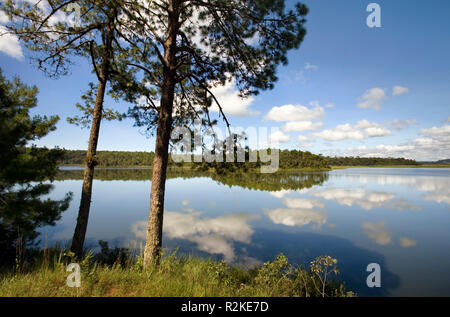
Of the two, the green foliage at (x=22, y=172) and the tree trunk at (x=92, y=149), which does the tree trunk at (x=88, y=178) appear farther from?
the green foliage at (x=22, y=172)

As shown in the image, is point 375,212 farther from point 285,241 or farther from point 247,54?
point 247,54

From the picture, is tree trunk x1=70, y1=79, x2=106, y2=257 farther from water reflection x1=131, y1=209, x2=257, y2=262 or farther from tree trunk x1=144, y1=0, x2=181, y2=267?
water reflection x1=131, y1=209, x2=257, y2=262

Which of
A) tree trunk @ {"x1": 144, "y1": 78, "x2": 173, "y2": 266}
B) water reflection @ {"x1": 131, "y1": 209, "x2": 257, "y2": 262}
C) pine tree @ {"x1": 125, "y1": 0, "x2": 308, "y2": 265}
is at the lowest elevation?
water reflection @ {"x1": 131, "y1": 209, "x2": 257, "y2": 262}

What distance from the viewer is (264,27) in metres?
5.14

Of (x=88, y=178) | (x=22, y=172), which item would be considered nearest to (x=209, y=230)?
(x=88, y=178)

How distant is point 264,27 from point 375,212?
22.4 metres

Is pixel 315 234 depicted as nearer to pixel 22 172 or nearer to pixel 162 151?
pixel 162 151

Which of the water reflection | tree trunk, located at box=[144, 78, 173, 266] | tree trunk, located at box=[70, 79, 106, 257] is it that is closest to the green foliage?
tree trunk, located at box=[70, 79, 106, 257]

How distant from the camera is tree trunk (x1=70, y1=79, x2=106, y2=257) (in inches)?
233

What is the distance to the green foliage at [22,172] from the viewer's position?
16.9ft

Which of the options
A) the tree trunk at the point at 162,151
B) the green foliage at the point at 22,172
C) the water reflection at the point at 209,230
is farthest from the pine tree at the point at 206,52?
the water reflection at the point at 209,230

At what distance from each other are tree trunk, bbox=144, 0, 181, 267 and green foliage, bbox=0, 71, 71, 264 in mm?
3334

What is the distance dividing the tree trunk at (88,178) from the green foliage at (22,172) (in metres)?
1.09

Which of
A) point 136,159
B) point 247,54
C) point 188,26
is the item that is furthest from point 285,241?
point 136,159
